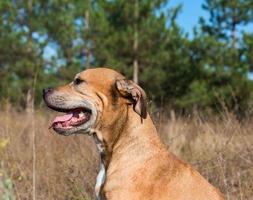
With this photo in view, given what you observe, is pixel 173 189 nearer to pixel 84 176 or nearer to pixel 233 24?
pixel 84 176

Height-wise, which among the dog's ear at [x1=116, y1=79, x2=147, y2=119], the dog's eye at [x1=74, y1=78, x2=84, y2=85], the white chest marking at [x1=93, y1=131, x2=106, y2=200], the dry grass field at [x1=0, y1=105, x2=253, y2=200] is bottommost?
the dry grass field at [x1=0, y1=105, x2=253, y2=200]

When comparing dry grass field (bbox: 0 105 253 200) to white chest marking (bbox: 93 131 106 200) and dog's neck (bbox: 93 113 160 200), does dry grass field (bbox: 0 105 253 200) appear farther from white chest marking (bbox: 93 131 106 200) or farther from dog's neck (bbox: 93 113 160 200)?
dog's neck (bbox: 93 113 160 200)

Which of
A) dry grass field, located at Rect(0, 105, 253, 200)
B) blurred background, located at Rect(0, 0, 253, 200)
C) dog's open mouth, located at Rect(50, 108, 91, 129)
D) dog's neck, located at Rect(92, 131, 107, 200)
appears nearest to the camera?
dog's neck, located at Rect(92, 131, 107, 200)

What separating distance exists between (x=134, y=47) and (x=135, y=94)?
21251mm

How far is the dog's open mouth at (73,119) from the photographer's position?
4859 mm

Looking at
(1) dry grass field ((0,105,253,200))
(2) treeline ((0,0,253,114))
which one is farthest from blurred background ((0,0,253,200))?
(1) dry grass field ((0,105,253,200))

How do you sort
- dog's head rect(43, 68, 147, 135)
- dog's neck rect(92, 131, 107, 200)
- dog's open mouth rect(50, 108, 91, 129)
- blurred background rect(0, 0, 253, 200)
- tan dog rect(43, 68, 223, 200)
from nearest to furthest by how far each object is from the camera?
tan dog rect(43, 68, 223, 200), dog's neck rect(92, 131, 107, 200), dog's head rect(43, 68, 147, 135), dog's open mouth rect(50, 108, 91, 129), blurred background rect(0, 0, 253, 200)

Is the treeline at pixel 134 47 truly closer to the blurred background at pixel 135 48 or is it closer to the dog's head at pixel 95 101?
the blurred background at pixel 135 48

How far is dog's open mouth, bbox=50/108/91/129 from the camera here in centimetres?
486

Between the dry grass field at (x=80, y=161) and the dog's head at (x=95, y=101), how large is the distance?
646mm

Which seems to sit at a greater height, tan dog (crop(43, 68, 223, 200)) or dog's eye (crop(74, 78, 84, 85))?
dog's eye (crop(74, 78, 84, 85))

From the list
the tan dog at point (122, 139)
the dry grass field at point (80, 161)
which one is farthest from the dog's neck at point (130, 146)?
the dry grass field at point (80, 161)

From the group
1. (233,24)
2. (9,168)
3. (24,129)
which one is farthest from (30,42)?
(9,168)

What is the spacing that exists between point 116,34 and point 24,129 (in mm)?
16036
